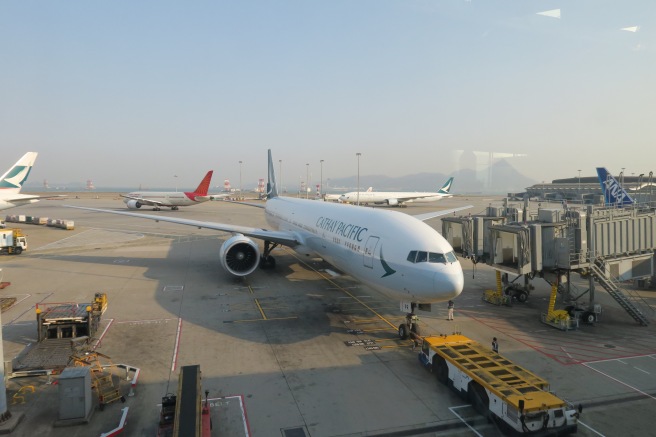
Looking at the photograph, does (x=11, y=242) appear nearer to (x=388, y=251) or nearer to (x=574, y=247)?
(x=388, y=251)

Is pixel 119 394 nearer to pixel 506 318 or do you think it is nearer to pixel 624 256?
pixel 506 318

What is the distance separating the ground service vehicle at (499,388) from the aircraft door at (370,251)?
3.97 meters

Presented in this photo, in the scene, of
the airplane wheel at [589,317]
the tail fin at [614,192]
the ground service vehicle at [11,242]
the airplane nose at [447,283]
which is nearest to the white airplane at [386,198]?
the tail fin at [614,192]

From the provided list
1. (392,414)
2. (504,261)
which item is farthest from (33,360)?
(504,261)

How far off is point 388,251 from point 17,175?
155 ft

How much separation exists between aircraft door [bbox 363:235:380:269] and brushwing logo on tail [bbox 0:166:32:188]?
45.2 metres

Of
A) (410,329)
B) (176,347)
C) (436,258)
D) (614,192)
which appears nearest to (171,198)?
(176,347)

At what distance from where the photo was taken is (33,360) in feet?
43.8

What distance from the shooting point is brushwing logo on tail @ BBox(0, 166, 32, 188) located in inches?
1725

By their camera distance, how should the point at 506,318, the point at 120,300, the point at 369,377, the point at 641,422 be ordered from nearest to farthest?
the point at 641,422 → the point at 369,377 → the point at 506,318 → the point at 120,300

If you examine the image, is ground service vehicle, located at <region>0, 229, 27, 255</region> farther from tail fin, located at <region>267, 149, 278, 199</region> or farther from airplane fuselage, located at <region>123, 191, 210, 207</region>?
airplane fuselage, located at <region>123, 191, 210, 207</region>

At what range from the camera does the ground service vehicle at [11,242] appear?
33562 mm

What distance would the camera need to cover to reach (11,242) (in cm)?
3397

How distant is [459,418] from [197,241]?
36.9 metres
